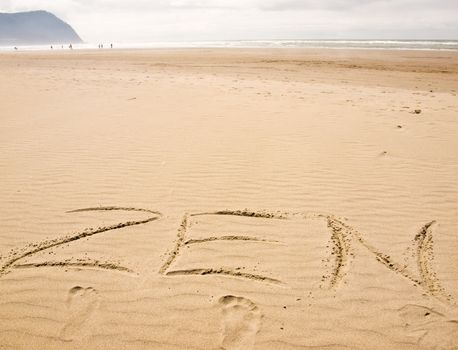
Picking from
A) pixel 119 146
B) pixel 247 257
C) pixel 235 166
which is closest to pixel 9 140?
pixel 119 146

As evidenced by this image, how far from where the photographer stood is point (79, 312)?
7.55ft

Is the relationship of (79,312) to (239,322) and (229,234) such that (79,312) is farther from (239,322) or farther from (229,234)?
(229,234)

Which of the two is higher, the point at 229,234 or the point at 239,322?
the point at 229,234

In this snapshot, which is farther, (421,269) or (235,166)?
(235,166)

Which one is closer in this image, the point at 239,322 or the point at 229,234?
the point at 239,322

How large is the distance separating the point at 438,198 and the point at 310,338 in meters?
2.59

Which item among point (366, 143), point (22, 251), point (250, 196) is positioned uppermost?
point (366, 143)

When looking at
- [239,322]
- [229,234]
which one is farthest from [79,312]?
[229,234]

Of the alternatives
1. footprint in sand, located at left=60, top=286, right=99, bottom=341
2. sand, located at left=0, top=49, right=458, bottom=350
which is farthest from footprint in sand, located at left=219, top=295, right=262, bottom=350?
footprint in sand, located at left=60, top=286, right=99, bottom=341

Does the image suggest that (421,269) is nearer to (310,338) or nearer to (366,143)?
(310,338)

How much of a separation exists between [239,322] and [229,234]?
1.01 meters

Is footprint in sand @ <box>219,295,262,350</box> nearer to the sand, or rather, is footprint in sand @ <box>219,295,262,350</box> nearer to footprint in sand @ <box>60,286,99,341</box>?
the sand

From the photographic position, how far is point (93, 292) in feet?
8.05

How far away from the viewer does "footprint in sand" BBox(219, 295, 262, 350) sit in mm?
2066
